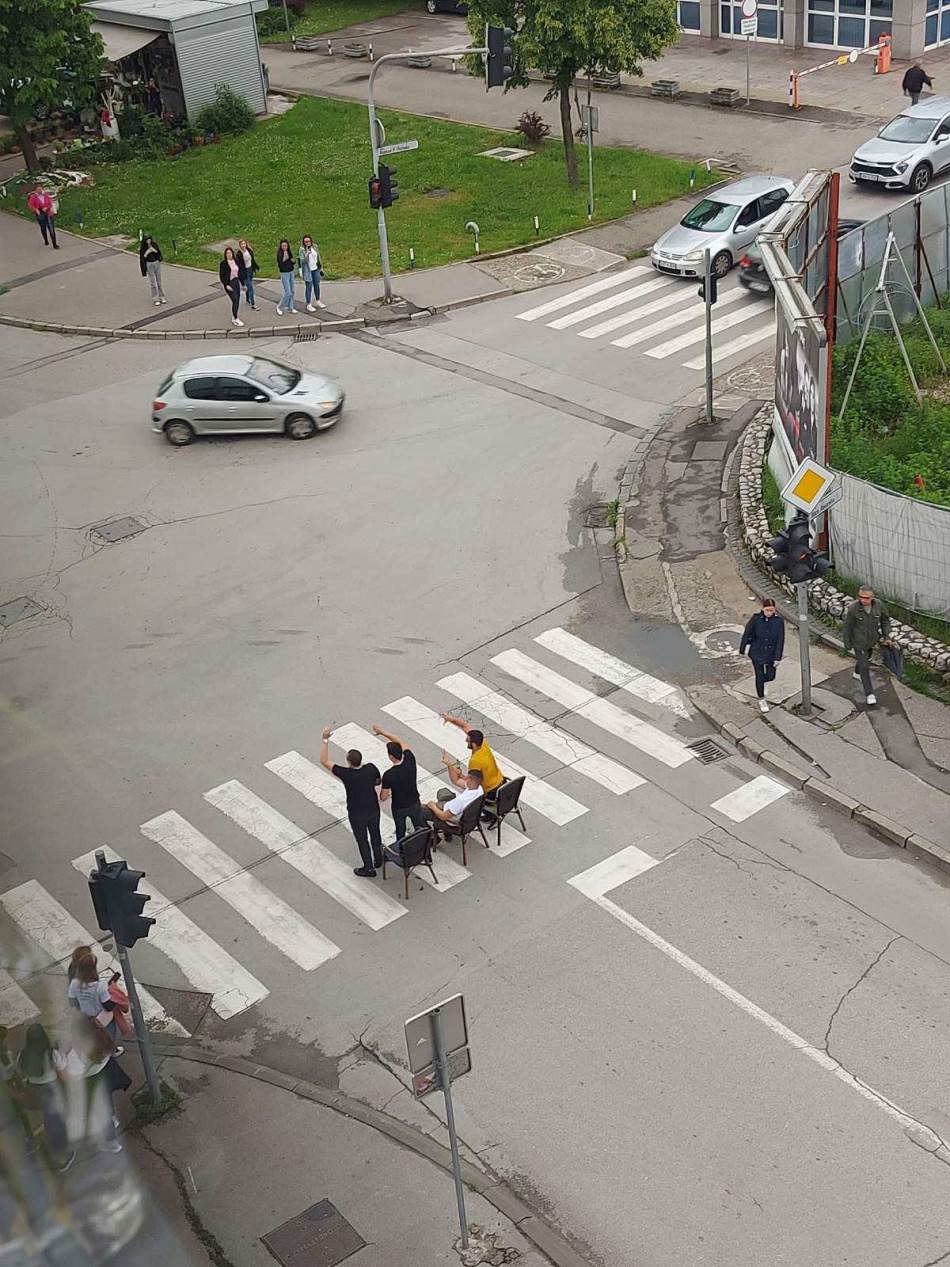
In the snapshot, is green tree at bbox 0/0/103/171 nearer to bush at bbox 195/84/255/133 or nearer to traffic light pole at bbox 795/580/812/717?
bush at bbox 195/84/255/133

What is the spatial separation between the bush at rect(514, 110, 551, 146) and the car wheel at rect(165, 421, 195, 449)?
18.2m

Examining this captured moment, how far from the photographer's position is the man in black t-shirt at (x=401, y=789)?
14.9 metres

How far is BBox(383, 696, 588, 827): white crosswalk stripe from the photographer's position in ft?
53.0

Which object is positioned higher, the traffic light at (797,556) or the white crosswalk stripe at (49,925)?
the traffic light at (797,556)

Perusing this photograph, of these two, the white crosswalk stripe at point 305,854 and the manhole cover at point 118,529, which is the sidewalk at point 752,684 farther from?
the manhole cover at point 118,529

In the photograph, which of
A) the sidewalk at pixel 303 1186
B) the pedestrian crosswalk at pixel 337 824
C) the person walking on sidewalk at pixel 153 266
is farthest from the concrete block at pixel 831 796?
the person walking on sidewalk at pixel 153 266

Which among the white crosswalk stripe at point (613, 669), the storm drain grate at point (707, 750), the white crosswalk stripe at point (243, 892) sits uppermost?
the white crosswalk stripe at point (243, 892)

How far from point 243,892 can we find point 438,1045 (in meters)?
5.59

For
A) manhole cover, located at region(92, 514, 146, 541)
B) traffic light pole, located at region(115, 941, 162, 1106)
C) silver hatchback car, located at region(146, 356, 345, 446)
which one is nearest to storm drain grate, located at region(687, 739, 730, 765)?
traffic light pole, located at region(115, 941, 162, 1106)

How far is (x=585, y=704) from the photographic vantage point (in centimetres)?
1803

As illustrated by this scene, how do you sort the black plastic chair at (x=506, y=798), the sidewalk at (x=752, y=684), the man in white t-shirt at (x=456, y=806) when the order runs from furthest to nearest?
the sidewalk at (x=752, y=684) → the black plastic chair at (x=506, y=798) → the man in white t-shirt at (x=456, y=806)

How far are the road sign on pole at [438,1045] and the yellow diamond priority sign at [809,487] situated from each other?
8251 millimetres

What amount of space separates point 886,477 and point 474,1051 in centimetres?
1057

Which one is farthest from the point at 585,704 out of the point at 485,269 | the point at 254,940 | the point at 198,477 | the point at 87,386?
the point at 485,269
